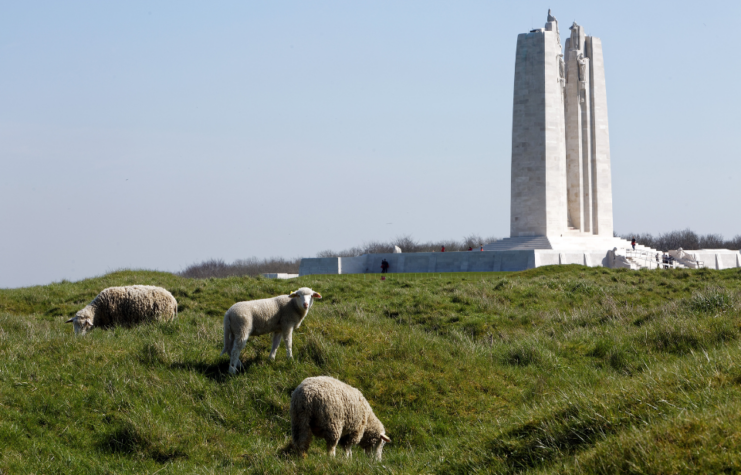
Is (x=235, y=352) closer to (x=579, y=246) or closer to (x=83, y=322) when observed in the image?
(x=83, y=322)

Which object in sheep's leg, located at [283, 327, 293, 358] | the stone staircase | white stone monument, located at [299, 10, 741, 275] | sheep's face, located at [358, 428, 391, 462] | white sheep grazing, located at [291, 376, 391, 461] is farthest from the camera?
the stone staircase

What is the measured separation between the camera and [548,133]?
39938 mm

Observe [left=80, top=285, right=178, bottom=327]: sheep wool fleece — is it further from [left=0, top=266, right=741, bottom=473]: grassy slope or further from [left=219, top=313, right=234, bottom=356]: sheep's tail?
[left=219, top=313, right=234, bottom=356]: sheep's tail

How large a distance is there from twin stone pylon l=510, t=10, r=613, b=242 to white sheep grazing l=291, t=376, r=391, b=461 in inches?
1334

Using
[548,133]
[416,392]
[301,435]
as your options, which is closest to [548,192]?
[548,133]

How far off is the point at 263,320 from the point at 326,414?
10.8 feet

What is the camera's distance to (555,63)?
40.8m

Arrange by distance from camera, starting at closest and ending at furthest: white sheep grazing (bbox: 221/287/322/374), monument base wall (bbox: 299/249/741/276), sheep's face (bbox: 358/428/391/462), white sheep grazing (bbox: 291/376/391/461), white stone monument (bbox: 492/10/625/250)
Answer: white sheep grazing (bbox: 291/376/391/461) < sheep's face (bbox: 358/428/391/462) < white sheep grazing (bbox: 221/287/322/374) < monument base wall (bbox: 299/249/741/276) < white stone monument (bbox: 492/10/625/250)

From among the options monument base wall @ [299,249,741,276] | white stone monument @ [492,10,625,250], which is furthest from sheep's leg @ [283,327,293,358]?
white stone monument @ [492,10,625,250]

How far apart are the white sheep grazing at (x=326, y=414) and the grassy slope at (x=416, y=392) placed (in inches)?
9.4

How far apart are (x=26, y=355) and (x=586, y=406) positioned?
8613mm

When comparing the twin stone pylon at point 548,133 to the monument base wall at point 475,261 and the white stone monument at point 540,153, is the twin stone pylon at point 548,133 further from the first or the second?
the monument base wall at point 475,261

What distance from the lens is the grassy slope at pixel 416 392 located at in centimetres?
582

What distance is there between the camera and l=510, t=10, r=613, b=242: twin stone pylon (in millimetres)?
39969
